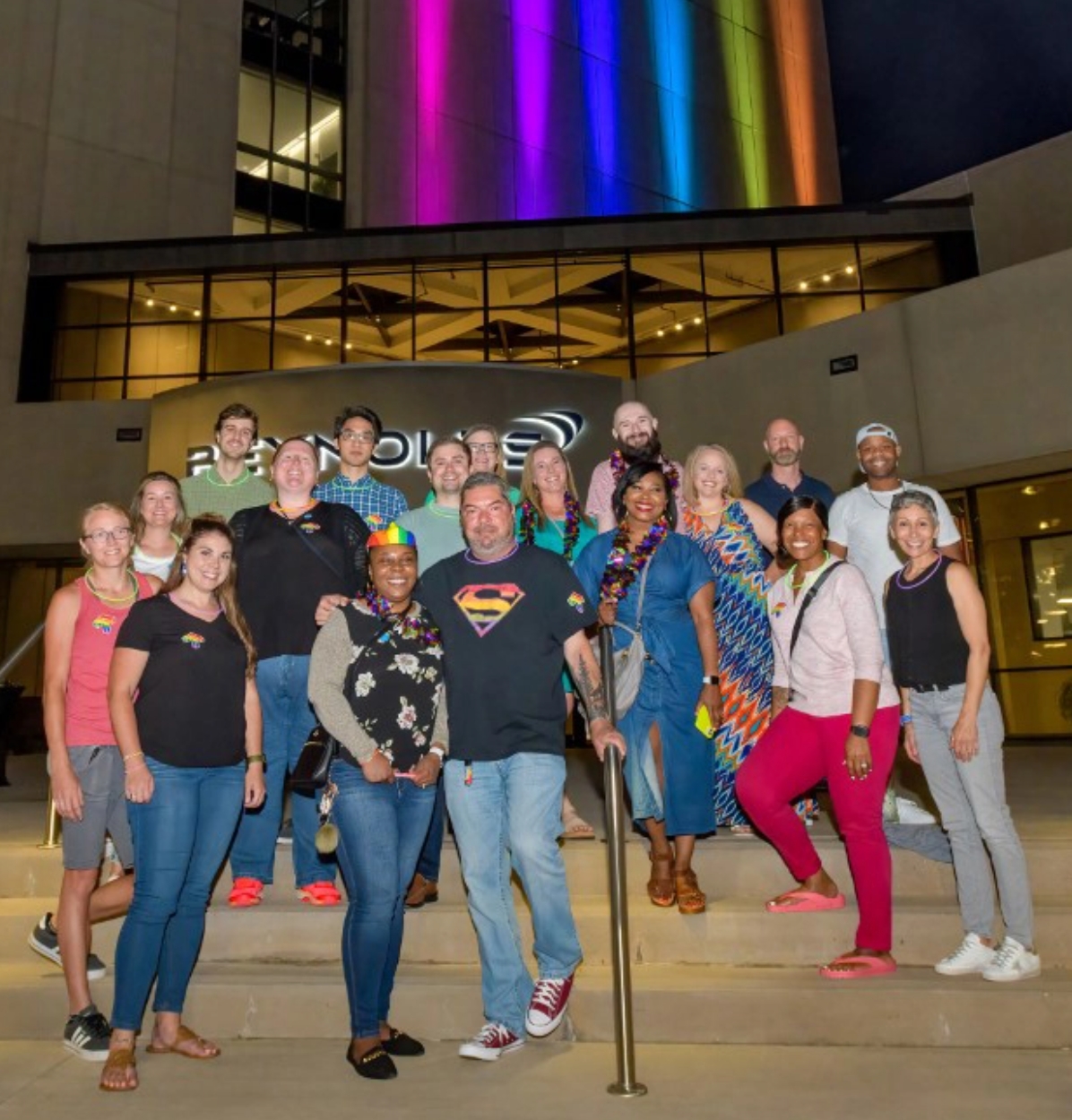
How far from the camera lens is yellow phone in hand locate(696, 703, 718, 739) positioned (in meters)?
4.08

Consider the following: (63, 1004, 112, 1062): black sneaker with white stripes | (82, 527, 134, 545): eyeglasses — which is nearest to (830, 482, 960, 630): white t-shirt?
(82, 527, 134, 545): eyeglasses

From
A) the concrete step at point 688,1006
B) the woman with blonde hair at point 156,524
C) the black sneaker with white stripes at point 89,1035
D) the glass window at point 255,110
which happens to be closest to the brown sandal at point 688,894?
the concrete step at point 688,1006

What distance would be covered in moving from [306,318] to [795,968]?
15217mm

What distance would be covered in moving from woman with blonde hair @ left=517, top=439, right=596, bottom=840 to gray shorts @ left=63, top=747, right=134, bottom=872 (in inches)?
81.4

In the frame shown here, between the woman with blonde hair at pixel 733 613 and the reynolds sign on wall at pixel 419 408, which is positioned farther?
the reynolds sign on wall at pixel 419 408

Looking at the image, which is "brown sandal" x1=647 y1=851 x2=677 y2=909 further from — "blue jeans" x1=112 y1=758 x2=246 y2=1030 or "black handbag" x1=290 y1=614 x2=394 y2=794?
"blue jeans" x1=112 y1=758 x2=246 y2=1030

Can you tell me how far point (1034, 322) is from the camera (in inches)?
430

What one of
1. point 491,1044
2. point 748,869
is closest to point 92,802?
point 491,1044

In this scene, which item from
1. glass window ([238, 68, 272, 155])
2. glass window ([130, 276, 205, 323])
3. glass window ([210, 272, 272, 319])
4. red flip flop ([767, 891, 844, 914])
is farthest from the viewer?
glass window ([238, 68, 272, 155])

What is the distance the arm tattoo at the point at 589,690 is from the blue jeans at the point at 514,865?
0.22 meters

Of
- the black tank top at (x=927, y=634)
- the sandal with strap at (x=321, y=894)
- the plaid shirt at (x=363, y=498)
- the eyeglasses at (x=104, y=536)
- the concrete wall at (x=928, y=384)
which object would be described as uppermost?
the concrete wall at (x=928, y=384)

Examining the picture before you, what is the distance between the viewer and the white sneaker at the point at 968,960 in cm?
366

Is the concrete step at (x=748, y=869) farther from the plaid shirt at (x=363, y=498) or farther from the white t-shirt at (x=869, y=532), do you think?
the plaid shirt at (x=363, y=498)

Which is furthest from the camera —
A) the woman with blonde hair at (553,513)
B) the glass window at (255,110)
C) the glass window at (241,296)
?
the glass window at (255,110)
